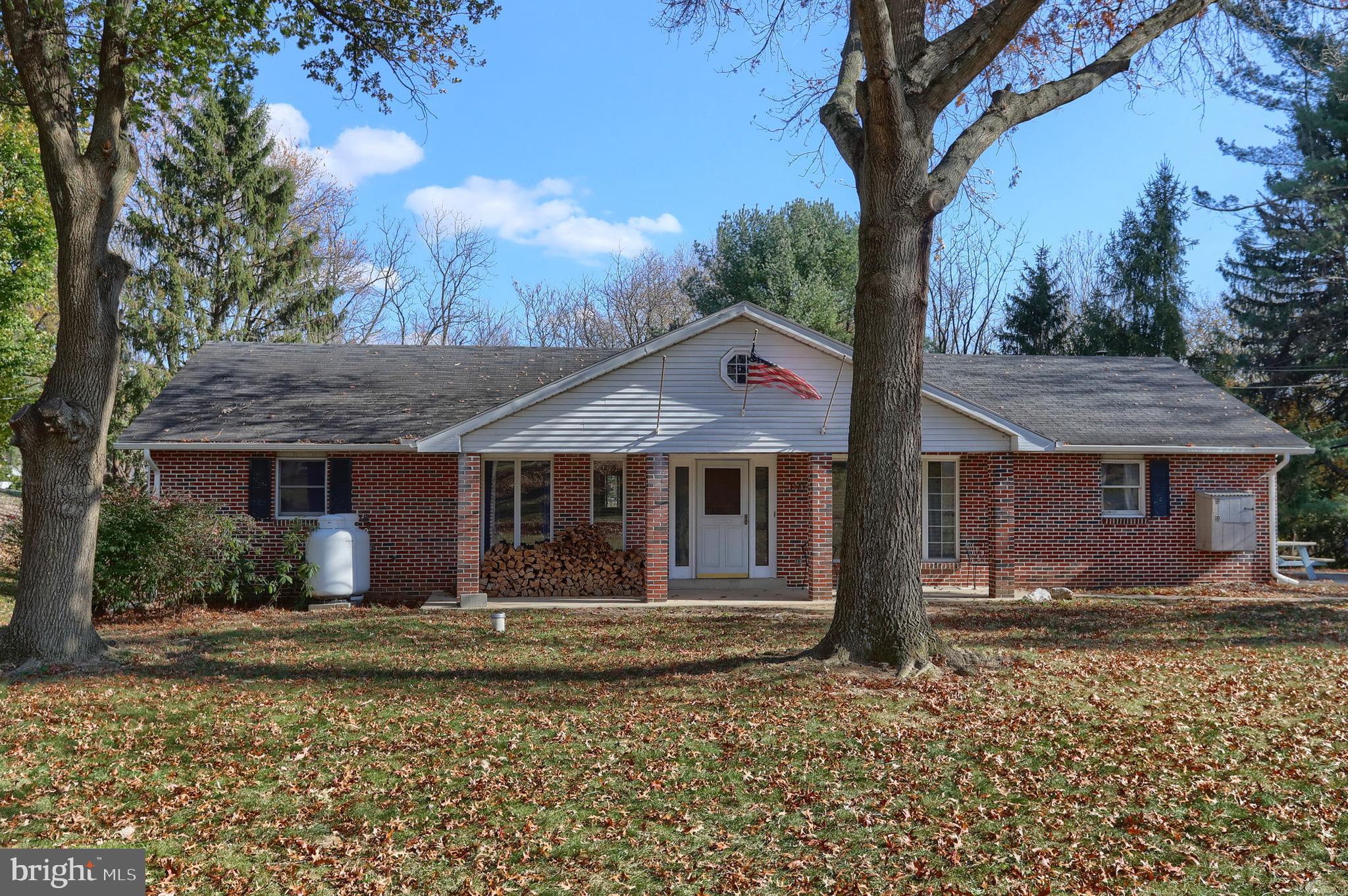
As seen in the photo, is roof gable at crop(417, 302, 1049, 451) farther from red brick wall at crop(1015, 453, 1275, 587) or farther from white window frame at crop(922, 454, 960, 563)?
white window frame at crop(922, 454, 960, 563)

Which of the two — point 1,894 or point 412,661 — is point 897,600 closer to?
point 412,661

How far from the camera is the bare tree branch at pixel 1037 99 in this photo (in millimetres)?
8906

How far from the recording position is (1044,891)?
4.51m

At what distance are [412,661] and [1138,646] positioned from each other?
7.88 metres

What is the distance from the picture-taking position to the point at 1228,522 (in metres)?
15.6

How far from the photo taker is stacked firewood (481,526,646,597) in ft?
49.7

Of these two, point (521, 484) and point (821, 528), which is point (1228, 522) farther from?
point (521, 484)

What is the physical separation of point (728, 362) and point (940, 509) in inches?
198

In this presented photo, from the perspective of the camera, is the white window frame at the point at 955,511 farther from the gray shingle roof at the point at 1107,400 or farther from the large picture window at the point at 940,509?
the gray shingle roof at the point at 1107,400

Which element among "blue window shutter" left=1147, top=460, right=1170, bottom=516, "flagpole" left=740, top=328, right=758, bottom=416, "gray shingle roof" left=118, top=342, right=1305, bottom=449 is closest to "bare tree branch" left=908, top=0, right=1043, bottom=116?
"flagpole" left=740, top=328, right=758, bottom=416

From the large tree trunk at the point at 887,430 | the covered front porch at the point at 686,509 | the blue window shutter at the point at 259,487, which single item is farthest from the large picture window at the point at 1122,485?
the blue window shutter at the point at 259,487

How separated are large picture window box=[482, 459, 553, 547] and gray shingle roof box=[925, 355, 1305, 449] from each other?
22.0ft
